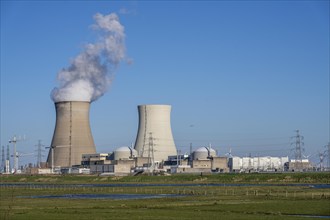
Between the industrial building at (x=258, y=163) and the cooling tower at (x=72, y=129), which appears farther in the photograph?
the industrial building at (x=258, y=163)

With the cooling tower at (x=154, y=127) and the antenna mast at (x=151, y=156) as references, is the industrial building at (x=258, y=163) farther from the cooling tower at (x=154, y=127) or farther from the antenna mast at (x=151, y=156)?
the cooling tower at (x=154, y=127)

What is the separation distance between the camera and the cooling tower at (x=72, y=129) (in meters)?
86.4

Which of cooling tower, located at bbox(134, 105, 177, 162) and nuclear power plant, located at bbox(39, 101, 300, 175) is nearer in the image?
nuclear power plant, located at bbox(39, 101, 300, 175)

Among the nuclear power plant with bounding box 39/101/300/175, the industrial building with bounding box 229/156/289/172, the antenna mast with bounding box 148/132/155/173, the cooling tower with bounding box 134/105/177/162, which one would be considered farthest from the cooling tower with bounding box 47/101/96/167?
the industrial building with bounding box 229/156/289/172

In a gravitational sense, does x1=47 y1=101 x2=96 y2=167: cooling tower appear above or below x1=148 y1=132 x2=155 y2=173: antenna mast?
above

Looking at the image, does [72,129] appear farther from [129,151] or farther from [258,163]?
[258,163]

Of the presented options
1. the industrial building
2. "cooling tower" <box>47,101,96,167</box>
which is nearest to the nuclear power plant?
"cooling tower" <box>47,101,96,167</box>

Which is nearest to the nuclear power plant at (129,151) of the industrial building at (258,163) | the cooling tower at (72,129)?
the cooling tower at (72,129)

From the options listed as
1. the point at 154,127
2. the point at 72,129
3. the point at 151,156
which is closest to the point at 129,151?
the point at 151,156

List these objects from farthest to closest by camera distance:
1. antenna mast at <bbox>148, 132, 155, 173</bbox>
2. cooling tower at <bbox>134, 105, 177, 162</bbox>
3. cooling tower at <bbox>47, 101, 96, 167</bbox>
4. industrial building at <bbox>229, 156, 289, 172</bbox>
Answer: industrial building at <bbox>229, 156, 289, 172</bbox> < antenna mast at <bbox>148, 132, 155, 173</bbox> < cooling tower at <bbox>134, 105, 177, 162</bbox> < cooling tower at <bbox>47, 101, 96, 167</bbox>

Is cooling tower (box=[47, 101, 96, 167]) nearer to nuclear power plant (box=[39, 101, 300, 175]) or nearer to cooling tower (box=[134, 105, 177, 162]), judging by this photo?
nuclear power plant (box=[39, 101, 300, 175])

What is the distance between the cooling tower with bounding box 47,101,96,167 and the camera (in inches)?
3401

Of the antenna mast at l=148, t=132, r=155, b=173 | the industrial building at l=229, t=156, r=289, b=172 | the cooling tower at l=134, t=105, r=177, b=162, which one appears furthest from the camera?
the industrial building at l=229, t=156, r=289, b=172

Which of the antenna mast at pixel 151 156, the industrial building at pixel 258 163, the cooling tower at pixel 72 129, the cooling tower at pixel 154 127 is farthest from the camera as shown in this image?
Answer: the industrial building at pixel 258 163
